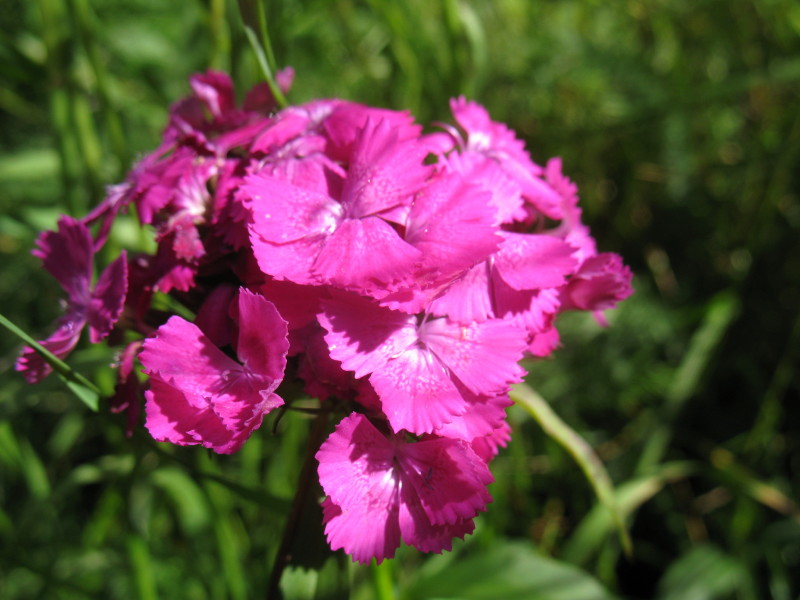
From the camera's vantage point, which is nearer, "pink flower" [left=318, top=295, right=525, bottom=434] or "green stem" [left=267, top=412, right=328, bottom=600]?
"pink flower" [left=318, top=295, right=525, bottom=434]

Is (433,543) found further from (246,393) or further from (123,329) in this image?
(123,329)

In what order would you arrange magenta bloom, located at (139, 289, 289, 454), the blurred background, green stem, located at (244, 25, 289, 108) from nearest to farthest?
magenta bloom, located at (139, 289, 289, 454) → green stem, located at (244, 25, 289, 108) → the blurred background

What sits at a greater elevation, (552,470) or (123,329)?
(123,329)

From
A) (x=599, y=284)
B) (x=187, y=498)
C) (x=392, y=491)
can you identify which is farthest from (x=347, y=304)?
(x=187, y=498)

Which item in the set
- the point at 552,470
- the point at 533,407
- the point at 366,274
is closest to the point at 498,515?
the point at 552,470

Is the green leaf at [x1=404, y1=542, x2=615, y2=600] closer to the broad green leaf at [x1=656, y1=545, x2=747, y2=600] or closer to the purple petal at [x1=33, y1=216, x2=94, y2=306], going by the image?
the broad green leaf at [x1=656, y1=545, x2=747, y2=600]

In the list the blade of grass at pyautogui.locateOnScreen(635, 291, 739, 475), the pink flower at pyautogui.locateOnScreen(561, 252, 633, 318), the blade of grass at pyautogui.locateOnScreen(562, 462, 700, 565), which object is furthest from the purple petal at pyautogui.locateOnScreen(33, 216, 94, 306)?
the blade of grass at pyautogui.locateOnScreen(635, 291, 739, 475)

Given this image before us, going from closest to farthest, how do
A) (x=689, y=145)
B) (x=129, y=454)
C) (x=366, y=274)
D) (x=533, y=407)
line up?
(x=366, y=274)
(x=533, y=407)
(x=129, y=454)
(x=689, y=145)
